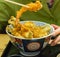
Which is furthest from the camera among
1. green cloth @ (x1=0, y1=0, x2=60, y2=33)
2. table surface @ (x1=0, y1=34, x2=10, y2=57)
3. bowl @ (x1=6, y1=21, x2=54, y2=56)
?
green cloth @ (x1=0, y1=0, x2=60, y2=33)

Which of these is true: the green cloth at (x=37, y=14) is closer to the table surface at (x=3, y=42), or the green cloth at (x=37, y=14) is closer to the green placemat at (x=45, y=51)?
the table surface at (x=3, y=42)

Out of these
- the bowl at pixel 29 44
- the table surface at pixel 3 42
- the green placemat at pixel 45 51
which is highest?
the bowl at pixel 29 44

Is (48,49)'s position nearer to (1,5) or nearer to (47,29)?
(47,29)

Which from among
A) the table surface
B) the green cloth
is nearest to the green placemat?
the table surface

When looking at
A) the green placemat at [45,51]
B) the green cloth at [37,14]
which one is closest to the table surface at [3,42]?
A: the green placemat at [45,51]

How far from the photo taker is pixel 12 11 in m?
1.22

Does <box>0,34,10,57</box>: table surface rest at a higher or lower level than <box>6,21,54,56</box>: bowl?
lower

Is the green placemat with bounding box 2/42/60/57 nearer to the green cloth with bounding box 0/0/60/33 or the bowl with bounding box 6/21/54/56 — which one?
the bowl with bounding box 6/21/54/56

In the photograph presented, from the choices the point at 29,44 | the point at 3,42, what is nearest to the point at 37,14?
the point at 3,42

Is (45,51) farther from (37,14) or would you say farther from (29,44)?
(37,14)

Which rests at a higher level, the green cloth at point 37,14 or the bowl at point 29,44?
the bowl at point 29,44

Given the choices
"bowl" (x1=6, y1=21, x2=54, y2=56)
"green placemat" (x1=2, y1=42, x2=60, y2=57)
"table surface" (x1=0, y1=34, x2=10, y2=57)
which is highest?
"bowl" (x1=6, y1=21, x2=54, y2=56)

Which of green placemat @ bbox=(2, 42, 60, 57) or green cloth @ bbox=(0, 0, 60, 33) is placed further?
green cloth @ bbox=(0, 0, 60, 33)

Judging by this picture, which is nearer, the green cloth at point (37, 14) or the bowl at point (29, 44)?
the bowl at point (29, 44)
